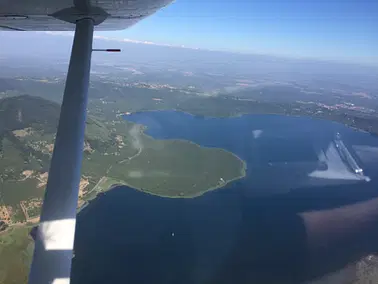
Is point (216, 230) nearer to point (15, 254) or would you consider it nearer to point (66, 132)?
point (15, 254)

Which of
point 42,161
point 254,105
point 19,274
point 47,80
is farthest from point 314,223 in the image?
point 47,80

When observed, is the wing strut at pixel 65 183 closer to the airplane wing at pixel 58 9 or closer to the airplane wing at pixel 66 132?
the airplane wing at pixel 66 132

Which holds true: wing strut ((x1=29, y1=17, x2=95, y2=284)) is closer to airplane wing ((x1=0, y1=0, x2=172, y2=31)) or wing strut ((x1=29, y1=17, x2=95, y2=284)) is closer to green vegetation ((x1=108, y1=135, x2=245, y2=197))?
airplane wing ((x1=0, y1=0, x2=172, y2=31))

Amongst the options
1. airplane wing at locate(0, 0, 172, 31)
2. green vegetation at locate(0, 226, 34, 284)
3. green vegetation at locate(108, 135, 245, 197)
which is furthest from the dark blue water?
airplane wing at locate(0, 0, 172, 31)

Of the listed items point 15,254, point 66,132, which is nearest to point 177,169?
point 15,254

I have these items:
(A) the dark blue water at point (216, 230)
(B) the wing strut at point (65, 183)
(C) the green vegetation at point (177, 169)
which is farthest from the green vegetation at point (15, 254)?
(B) the wing strut at point (65, 183)

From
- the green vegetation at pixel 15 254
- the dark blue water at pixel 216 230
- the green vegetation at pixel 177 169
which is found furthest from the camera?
the green vegetation at pixel 177 169
